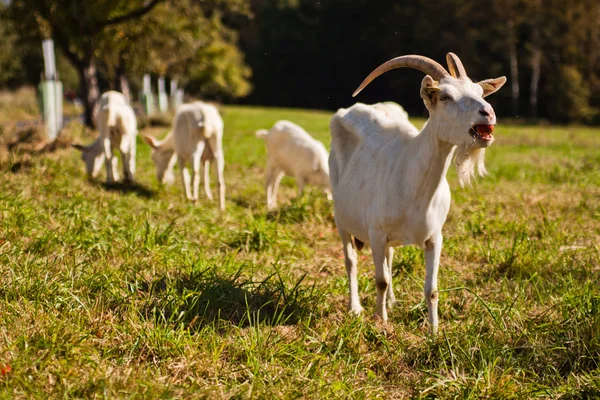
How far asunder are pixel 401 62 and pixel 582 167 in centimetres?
910

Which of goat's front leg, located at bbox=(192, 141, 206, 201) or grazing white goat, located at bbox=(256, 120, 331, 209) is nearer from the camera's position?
goat's front leg, located at bbox=(192, 141, 206, 201)

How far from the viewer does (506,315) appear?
409cm

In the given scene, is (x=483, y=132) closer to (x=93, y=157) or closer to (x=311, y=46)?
(x=93, y=157)

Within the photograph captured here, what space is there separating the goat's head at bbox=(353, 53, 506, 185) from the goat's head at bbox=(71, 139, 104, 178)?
725cm

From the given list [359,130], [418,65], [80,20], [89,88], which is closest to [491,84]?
[418,65]

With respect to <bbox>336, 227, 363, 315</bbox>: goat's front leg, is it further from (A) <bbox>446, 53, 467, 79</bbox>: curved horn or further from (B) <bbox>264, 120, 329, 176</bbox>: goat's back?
(B) <bbox>264, 120, 329, 176</bbox>: goat's back

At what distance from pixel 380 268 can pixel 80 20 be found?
12983mm

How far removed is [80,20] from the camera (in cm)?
1460

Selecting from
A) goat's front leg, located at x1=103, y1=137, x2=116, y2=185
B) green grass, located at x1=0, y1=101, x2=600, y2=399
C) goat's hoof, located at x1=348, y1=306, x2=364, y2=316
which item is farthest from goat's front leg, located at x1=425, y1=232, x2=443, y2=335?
goat's front leg, located at x1=103, y1=137, x2=116, y2=185

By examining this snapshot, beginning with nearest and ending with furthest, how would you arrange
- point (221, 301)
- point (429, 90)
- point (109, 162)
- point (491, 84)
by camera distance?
point (429, 90) < point (491, 84) < point (221, 301) < point (109, 162)

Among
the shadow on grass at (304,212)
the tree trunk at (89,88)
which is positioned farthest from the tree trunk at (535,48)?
the shadow on grass at (304,212)

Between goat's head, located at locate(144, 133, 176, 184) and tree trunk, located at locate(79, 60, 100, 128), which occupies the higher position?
tree trunk, located at locate(79, 60, 100, 128)

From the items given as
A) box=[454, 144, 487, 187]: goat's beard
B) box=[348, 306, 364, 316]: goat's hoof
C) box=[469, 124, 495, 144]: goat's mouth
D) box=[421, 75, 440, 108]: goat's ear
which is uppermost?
box=[421, 75, 440, 108]: goat's ear

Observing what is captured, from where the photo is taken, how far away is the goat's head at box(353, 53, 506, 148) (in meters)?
3.50
